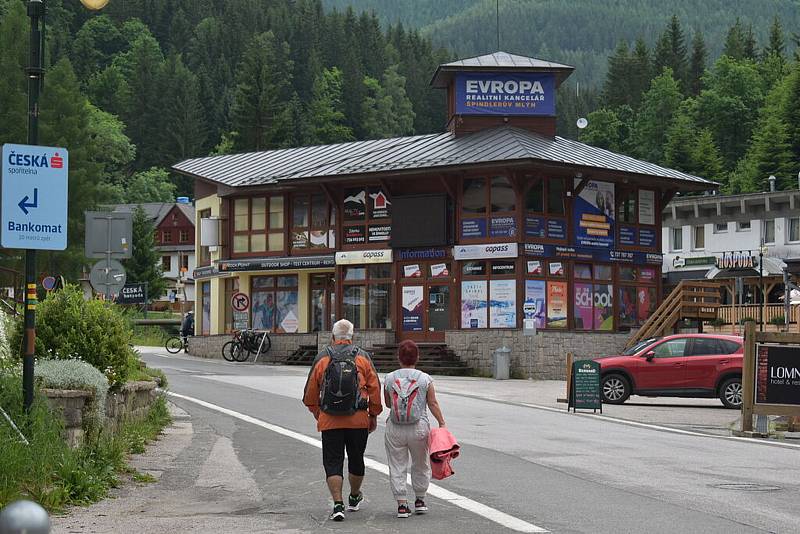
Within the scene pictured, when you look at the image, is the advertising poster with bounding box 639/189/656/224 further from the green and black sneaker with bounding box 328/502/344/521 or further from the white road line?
the green and black sneaker with bounding box 328/502/344/521

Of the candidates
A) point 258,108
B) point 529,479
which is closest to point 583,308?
point 529,479

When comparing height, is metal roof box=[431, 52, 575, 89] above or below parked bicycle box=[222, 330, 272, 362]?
above

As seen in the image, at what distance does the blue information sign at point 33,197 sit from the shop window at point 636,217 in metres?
34.5

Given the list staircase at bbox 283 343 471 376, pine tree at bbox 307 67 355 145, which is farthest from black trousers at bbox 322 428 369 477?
pine tree at bbox 307 67 355 145

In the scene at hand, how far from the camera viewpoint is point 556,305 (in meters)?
41.8

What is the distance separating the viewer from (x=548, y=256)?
41.9 metres

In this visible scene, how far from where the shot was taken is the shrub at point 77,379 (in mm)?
12648

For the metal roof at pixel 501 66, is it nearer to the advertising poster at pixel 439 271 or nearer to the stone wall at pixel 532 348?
the advertising poster at pixel 439 271

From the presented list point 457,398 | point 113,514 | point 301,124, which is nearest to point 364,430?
point 113,514

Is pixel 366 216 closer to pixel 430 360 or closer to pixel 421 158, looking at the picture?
pixel 421 158

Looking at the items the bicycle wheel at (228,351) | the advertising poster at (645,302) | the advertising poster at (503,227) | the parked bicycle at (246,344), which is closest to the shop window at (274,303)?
the bicycle wheel at (228,351)

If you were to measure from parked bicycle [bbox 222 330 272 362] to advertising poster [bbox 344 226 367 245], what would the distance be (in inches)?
183

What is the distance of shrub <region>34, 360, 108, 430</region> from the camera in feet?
41.5

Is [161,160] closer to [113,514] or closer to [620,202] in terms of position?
[620,202]
